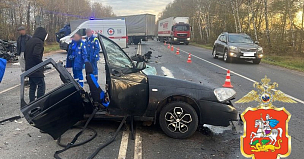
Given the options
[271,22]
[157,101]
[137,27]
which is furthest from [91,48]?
[137,27]

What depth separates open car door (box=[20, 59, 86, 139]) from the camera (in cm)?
362

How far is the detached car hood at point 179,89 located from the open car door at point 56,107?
1097mm

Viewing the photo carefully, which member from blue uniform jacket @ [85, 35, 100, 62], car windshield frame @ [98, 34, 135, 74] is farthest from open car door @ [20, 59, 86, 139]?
blue uniform jacket @ [85, 35, 100, 62]

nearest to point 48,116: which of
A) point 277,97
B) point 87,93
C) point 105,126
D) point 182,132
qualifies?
point 87,93

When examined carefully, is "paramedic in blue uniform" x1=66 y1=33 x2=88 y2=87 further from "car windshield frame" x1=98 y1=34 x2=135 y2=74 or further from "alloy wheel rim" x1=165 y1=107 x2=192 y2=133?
"alloy wheel rim" x1=165 y1=107 x2=192 y2=133

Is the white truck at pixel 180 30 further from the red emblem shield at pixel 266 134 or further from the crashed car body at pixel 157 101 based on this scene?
the red emblem shield at pixel 266 134

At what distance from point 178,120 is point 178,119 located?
2 centimetres

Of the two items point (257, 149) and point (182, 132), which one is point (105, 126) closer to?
point (182, 132)

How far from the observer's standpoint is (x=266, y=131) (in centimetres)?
Result: 271

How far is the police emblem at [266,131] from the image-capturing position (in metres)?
2.70

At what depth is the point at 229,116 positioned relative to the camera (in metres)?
4.10

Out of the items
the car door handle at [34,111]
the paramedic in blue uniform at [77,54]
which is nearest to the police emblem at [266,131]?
the car door handle at [34,111]

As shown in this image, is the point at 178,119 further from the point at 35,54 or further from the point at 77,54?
the point at 77,54

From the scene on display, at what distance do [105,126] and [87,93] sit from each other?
0.77 meters
